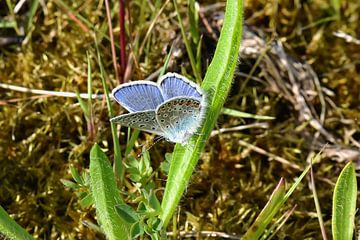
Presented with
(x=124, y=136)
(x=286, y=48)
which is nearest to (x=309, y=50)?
(x=286, y=48)

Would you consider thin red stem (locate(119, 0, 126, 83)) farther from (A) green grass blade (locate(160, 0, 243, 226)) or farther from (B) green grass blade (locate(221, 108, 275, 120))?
(A) green grass blade (locate(160, 0, 243, 226))

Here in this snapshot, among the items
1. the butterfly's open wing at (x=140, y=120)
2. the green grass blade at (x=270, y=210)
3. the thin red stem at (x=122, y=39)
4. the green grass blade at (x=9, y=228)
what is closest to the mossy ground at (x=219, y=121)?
the thin red stem at (x=122, y=39)

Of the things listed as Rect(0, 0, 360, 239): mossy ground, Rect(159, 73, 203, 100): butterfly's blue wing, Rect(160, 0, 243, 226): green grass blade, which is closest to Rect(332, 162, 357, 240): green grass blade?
Rect(0, 0, 360, 239): mossy ground

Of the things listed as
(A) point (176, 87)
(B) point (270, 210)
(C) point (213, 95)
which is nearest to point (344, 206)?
(B) point (270, 210)

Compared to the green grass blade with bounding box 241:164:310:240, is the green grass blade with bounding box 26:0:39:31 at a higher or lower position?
higher

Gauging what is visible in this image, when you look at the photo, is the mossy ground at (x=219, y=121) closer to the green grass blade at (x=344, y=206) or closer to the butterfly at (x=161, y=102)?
the green grass blade at (x=344, y=206)

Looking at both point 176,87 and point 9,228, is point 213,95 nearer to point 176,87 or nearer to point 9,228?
point 176,87

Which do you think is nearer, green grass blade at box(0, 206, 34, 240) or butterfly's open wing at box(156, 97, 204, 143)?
butterfly's open wing at box(156, 97, 204, 143)
